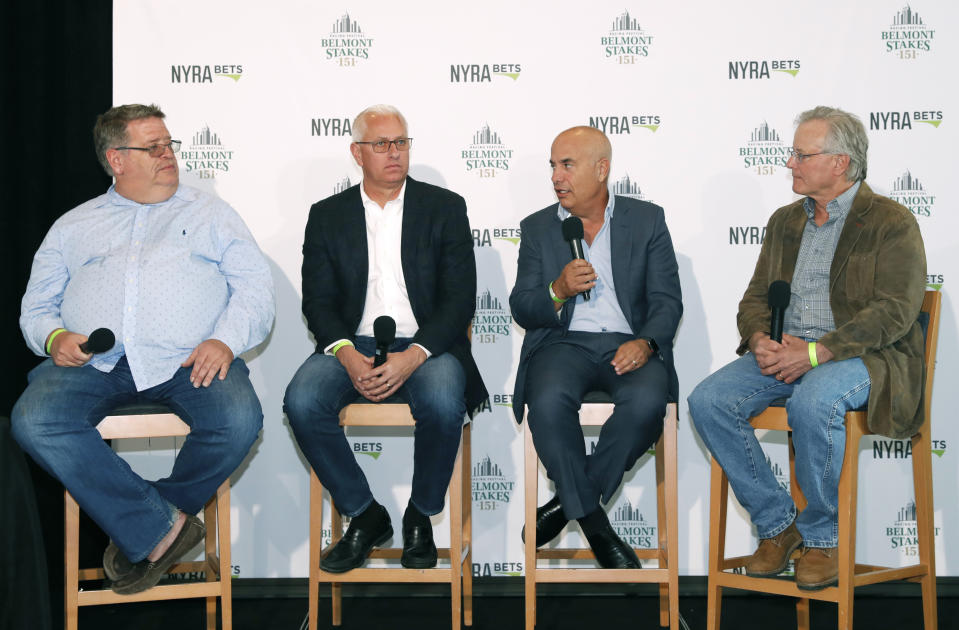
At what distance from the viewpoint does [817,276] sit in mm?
2811

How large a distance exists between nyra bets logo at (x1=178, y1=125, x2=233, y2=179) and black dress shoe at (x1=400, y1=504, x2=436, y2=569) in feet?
5.20

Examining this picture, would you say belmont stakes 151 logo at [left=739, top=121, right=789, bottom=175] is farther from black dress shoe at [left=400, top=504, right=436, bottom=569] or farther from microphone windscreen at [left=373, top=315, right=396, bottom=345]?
black dress shoe at [left=400, top=504, right=436, bottom=569]

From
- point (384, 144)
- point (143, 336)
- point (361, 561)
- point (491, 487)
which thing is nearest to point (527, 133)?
point (384, 144)

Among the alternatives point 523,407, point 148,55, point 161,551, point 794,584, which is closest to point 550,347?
point 523,407

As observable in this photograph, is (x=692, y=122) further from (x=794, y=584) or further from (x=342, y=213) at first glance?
(x=794, y=584)

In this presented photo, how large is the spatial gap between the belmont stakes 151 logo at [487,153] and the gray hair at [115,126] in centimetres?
114

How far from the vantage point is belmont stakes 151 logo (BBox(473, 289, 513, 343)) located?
3.46 metres

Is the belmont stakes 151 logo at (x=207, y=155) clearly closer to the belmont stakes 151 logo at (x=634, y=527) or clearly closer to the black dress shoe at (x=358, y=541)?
the black dress shoe at (x=358, y=541)

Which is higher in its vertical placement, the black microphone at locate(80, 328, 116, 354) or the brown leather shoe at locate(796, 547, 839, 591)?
the black microphone at locate(80, 328, 116, 354)

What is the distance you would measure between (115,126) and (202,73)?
2.05 feet

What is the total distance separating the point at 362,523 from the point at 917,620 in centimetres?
184

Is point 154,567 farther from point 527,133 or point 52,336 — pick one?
point 527,133

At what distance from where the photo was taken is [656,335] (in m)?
2.86

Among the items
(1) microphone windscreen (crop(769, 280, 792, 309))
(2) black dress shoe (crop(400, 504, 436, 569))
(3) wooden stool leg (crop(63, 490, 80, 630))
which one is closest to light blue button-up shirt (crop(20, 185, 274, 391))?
(3) wooden stool leg (crop(63, 490, 80, 630))
